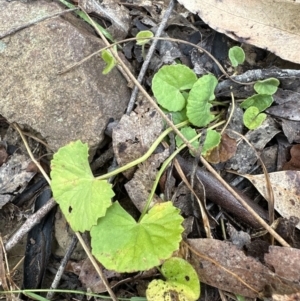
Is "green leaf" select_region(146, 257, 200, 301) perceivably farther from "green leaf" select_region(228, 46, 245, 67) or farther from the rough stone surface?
"green leaf" select_region(228, 46, 245, 67)

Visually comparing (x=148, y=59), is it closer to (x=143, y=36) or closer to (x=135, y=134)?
(x=143, y=36)

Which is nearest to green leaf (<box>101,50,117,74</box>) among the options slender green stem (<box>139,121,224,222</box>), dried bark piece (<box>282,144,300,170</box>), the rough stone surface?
the rough stone surface

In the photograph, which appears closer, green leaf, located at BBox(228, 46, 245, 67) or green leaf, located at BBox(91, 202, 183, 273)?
green leaf, located at BBox(91, 202, 183, 273)

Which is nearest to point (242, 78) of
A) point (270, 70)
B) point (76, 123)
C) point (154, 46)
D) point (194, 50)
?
point (270, 70)

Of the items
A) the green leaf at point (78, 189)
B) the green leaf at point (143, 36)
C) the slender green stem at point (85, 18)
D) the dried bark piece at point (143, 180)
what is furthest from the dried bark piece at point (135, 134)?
the slender green stem at point (85, 18)

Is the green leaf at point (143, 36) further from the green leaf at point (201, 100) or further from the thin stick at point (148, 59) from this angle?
the green leaf at point (201, 100)

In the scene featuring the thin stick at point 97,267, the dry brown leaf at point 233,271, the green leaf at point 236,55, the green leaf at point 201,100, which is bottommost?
the dry brown leaf at point 233,271
